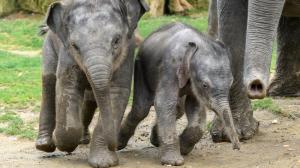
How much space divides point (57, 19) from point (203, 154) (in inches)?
58.9

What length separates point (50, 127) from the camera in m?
5.86

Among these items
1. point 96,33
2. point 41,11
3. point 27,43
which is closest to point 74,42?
point 96,33

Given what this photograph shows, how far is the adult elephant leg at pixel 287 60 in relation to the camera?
814 centimetres

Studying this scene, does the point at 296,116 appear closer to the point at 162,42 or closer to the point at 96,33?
the point at 162,42

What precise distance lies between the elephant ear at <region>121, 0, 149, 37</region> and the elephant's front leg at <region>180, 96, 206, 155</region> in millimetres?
687

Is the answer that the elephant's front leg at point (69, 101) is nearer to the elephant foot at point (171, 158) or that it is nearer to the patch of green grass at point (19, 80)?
the elephant foot at point (171, 158)

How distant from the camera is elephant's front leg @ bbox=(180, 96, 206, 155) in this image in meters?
5.55

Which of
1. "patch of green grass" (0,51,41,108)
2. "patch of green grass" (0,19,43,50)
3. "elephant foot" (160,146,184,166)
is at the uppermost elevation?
"elephant foot" (160,146,184,166)

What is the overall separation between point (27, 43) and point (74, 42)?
10.7 m

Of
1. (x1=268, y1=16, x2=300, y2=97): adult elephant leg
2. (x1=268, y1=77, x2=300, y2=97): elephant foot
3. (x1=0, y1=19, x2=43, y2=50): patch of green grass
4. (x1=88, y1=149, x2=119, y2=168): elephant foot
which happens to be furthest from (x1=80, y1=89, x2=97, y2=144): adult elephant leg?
(x1=0, y1=19, x2=43, y2=50): patch of green grass

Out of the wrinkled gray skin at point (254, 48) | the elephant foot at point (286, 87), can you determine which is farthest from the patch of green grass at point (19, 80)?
the elephant foot at point (286, 87)

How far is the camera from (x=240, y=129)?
252 inches

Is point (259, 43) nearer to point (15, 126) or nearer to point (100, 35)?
point (100, 35)

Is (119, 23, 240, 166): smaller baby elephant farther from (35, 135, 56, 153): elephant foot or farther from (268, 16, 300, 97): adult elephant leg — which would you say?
(268, 16, 300, 97): adult elephant leg
